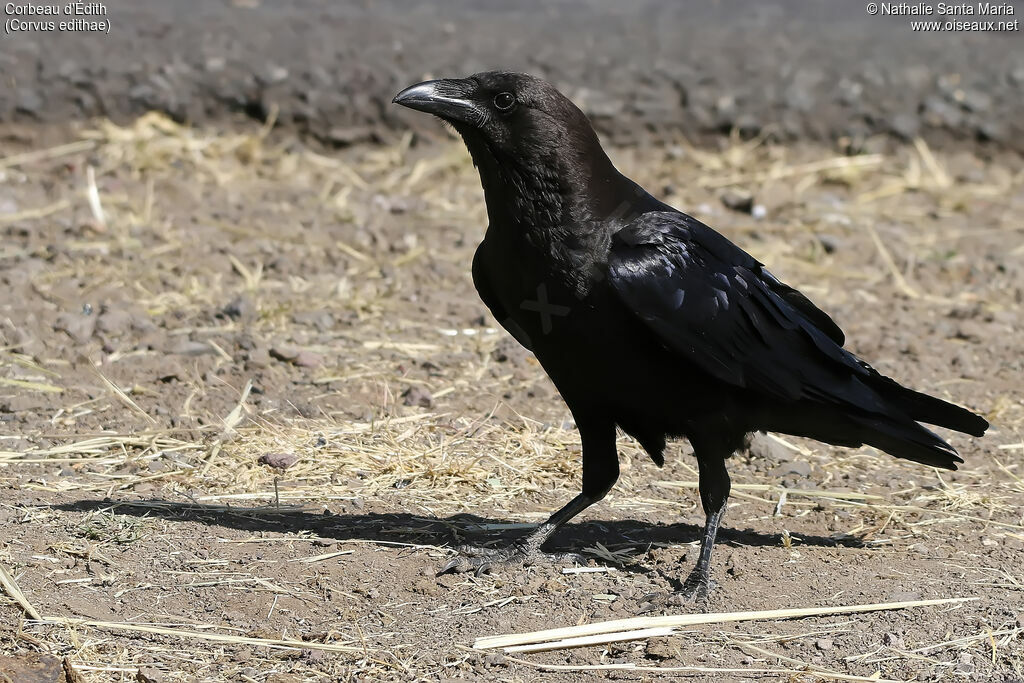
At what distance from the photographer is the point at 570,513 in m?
4.66

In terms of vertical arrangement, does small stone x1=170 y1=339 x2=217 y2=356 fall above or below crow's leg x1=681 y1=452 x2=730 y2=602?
above

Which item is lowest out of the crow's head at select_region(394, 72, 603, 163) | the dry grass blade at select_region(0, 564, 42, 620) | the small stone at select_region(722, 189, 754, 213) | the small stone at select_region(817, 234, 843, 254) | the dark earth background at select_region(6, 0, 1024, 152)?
the dry grass blade at select_region(0, 564, 42, 620)

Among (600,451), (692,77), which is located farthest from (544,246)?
(692,77)

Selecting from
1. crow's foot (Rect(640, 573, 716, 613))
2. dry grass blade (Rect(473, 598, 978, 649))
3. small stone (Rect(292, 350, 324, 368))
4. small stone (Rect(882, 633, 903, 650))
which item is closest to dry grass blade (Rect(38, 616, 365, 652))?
dry grass blade (Rect(473, 598, 978, 649))

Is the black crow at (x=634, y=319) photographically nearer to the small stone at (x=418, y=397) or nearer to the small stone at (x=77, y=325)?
the small stone at (x=418, y=397)

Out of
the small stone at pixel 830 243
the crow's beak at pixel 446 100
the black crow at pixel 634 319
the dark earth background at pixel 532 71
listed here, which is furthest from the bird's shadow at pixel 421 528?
the dark earth background at pixel 532 71

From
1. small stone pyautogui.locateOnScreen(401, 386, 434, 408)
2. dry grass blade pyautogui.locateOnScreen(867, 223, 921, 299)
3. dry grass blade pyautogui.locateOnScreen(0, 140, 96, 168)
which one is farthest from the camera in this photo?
dry grass blade pyautogui.locateOnScreen(0, 140, 96, 168)

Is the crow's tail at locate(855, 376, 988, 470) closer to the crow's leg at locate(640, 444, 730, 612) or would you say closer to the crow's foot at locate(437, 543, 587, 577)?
the crow's leg at locate(640, 444, 730, 612)

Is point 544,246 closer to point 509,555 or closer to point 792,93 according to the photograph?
point 509,555

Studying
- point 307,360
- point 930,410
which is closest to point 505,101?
point 930,410

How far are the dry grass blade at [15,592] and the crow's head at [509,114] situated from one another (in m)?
1.92

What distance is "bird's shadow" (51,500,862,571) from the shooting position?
15.3 feet

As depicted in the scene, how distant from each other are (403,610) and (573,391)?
0.89 m

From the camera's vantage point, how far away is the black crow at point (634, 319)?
4125 mm
